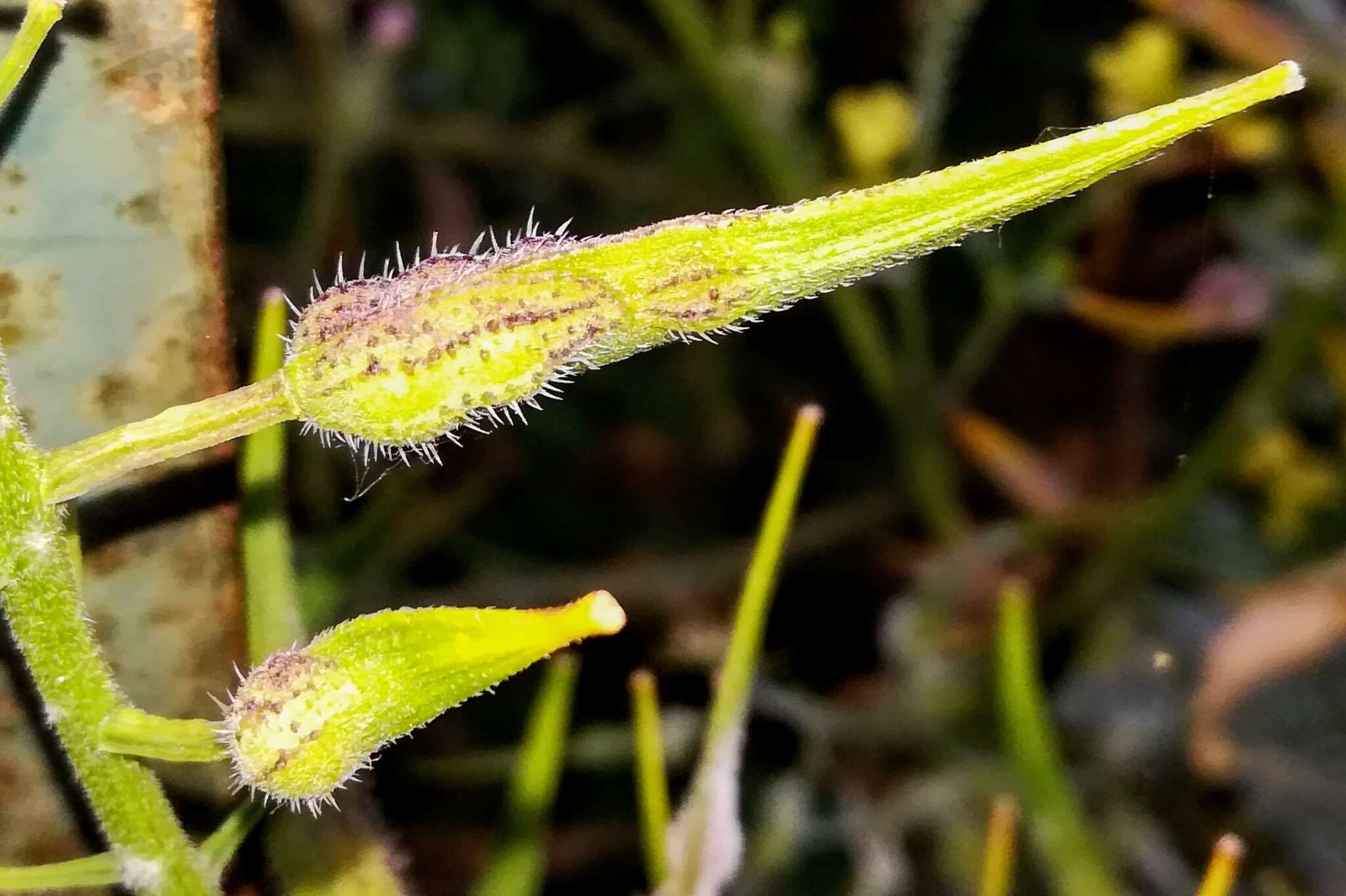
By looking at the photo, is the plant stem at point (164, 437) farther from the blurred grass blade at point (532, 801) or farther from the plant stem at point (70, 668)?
the blurred grass blade at point (532, 801)

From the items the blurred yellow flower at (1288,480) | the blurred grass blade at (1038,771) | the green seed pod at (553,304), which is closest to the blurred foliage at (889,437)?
the blurred yellow flower at (1288,480)

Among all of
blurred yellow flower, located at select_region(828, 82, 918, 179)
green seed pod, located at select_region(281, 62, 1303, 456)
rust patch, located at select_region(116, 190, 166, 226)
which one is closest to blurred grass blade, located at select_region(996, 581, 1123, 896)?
green seed pod, located at select_region(281, 62, 1303, 456)

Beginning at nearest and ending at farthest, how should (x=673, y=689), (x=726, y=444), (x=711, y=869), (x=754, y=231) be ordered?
(x=754, y=231) → (x=711, y=869) → (x=673, y=689) → (x=726, y=444)

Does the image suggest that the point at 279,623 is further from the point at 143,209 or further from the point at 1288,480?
the point at 1288,480

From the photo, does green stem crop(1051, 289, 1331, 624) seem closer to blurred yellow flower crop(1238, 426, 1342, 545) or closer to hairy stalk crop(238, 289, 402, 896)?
blurred yellow flower crop(1238, 426, 1342, 545)

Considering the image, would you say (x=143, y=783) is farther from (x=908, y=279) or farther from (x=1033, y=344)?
(x=1033, y=344)

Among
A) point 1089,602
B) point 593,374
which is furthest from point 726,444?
point 1089,602
